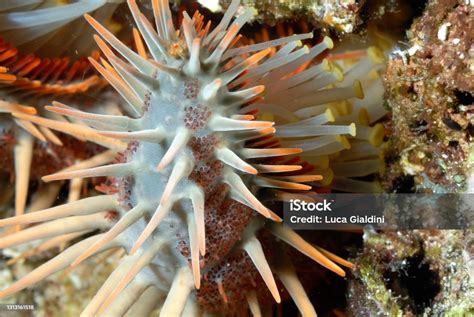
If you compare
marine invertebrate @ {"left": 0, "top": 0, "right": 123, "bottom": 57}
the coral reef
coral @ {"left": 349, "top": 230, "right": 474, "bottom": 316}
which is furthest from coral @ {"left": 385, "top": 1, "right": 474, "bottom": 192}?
marine invertebrate @ {"left": 0, "top": 0, "right": 123, "bottom": 57}

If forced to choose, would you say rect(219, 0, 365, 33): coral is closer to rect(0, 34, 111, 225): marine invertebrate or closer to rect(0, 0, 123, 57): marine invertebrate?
rect(0, 0, 123, 57): marine invertebrate

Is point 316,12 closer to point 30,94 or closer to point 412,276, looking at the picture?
point 412,276

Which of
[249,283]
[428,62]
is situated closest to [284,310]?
[249,283]

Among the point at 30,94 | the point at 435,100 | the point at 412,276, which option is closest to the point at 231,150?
the point at 435,100

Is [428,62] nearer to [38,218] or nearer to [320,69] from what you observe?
[320,69]

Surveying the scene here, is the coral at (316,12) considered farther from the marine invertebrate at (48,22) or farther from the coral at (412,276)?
the coral at (412,276)
